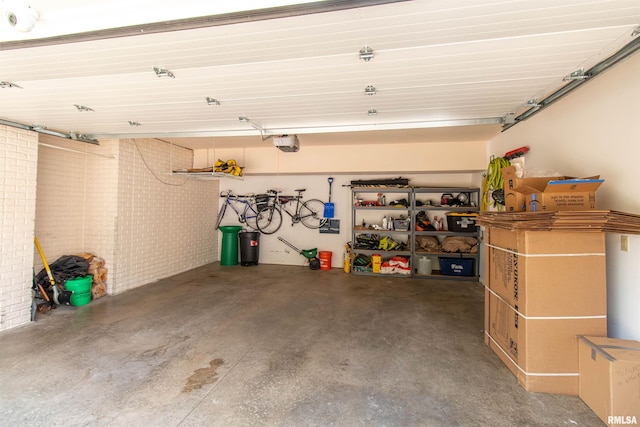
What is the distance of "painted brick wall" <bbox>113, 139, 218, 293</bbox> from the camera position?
4355 mm

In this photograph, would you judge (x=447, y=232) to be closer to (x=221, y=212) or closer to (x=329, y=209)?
(x=329, y=209)

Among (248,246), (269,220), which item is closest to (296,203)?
(269,220)

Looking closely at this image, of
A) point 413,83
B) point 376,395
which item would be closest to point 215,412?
point 376,395

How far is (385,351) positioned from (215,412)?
1567 millimetres

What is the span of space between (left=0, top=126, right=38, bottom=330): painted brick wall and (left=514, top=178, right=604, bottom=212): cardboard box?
17.8ft

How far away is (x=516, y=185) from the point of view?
254 cm

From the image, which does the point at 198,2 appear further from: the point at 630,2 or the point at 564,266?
the point at 564,266

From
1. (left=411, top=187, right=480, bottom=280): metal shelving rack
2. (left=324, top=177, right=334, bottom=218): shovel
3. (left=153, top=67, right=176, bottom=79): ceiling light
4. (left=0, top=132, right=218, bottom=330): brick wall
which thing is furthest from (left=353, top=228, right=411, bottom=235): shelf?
(left=153, top=67, right=176, bottom=79): ceiling light

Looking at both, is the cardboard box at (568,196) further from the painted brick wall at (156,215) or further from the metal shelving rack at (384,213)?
the painted brick wall at (156,215)

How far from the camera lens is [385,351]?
2615mm

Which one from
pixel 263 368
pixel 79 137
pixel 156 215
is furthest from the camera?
pixel 156 215

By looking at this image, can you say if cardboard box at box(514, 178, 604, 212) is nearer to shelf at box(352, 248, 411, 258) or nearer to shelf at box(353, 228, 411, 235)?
shelf at box(353, 228, 411, 235)

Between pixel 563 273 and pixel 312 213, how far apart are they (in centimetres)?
498

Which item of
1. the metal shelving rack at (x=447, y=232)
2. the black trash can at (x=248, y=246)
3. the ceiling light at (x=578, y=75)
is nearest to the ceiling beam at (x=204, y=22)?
the ceiling light at (x=578, y=75)
